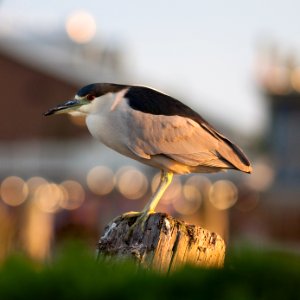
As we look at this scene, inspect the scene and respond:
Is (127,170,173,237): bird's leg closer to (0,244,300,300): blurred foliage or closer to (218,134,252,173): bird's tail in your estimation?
(218,134,252,173): bird's tail

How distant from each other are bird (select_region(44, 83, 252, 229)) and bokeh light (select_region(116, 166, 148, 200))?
38.5 m

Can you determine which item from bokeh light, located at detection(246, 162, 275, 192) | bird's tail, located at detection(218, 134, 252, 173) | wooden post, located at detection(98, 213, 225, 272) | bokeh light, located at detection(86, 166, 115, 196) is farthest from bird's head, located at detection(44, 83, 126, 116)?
bokeh light, located at detection(246, 162, 275, 192)

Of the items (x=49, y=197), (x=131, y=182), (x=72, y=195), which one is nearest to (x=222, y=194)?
(x=131, y=182)

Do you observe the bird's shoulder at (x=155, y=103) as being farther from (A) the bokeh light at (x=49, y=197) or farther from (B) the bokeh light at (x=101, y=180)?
(B) the bokeh light at (x=101, y=180)

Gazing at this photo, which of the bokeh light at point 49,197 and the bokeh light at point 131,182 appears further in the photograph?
the bokeh light at point 131,182

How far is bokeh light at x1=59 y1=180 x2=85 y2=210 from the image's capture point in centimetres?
4728

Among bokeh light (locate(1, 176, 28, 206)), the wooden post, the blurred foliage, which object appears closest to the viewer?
the blurred foliage

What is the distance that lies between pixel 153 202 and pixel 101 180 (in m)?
43.8

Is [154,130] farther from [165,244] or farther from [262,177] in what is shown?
[262,177]

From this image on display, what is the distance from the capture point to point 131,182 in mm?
48812

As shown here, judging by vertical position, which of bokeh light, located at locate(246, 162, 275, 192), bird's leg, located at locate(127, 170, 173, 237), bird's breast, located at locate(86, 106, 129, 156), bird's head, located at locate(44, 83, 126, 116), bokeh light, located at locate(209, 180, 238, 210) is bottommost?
bird's leg, located at locate(127, 170, 173, 237)

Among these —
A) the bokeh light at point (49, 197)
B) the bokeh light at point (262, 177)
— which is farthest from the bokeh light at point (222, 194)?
the bokeh light at point (49, 197)

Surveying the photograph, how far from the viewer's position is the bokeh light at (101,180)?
5025 cm

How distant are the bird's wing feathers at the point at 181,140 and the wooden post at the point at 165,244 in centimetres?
117
